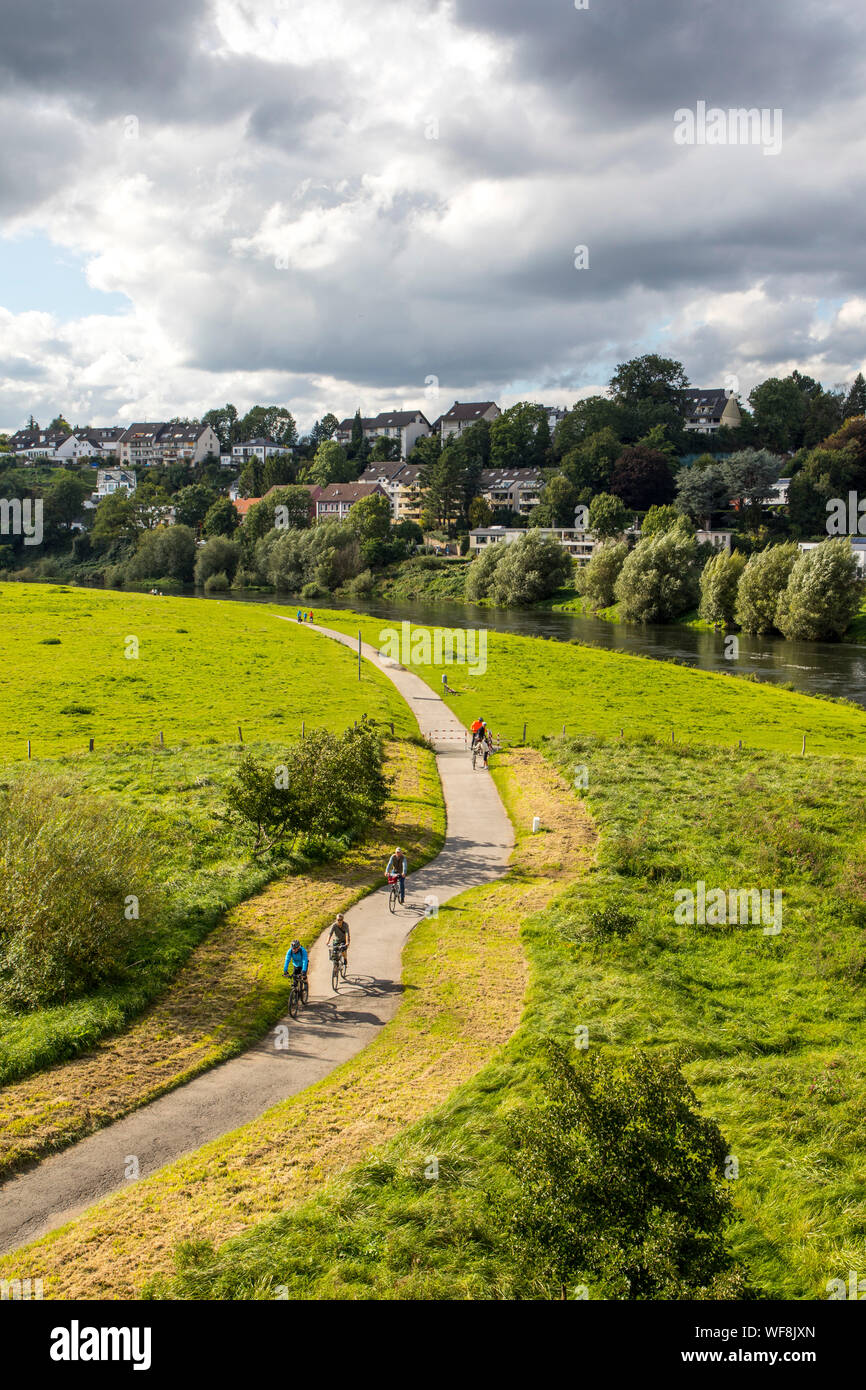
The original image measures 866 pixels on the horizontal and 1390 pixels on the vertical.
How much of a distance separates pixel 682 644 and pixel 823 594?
14.2 metres

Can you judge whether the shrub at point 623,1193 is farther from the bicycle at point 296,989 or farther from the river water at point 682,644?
the river water at point 682,644

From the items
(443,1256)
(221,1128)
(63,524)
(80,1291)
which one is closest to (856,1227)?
(443,1256)

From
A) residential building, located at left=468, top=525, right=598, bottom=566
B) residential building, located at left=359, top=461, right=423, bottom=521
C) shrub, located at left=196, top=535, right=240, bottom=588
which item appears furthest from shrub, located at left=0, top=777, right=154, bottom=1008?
residential building, located at left=359, top=461, right=423, bottom=521

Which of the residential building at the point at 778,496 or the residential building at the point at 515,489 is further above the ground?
the residential building at the point at 515,489

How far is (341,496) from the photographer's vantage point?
7096 inches

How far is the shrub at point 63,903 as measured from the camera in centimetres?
1994

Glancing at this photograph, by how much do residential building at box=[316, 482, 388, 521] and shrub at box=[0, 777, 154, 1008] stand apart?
158 meters

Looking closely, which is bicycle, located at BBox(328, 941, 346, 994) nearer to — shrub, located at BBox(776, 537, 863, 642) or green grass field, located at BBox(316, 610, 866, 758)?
green grass field, located at BBox(316, 610, 866, 758)

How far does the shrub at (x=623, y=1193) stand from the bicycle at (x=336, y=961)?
30.8 feet

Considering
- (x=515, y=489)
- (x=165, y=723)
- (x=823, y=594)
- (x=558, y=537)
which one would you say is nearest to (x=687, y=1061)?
(x=165, y=723)

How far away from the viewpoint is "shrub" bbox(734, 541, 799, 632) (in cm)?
9238

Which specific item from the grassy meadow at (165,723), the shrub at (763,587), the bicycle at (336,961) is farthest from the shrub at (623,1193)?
the shrub at (763,587)

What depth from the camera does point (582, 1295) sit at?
1168cm

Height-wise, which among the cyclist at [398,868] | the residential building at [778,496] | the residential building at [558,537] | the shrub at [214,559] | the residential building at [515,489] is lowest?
the cyclist at [398,868]
